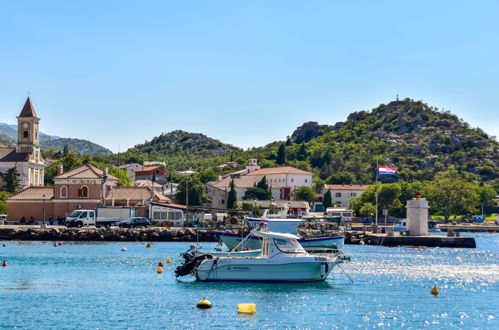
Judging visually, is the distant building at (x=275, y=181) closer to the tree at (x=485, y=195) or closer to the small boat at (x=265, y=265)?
the tree at (x=485, y=195)

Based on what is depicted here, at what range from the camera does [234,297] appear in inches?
1556

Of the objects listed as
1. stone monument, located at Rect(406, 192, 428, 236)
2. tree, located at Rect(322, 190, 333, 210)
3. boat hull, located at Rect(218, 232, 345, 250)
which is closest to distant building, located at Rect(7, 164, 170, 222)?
stone monument, located at Rect(406, 192, 428, 236)

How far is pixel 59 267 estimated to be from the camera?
54.3m

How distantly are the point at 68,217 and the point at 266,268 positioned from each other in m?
58.1

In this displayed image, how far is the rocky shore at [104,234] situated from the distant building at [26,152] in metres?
50.8

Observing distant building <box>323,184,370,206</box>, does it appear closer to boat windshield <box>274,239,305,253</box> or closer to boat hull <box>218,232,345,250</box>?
boat hull <box>218,232,345,250</box>

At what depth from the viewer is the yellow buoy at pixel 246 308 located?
34841 millimetres

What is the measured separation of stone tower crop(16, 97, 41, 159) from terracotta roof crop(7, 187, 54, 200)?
3595cm

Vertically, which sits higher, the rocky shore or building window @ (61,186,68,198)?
building window @ (61,186,68,198)

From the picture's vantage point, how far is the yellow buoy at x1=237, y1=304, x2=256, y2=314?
114 feet

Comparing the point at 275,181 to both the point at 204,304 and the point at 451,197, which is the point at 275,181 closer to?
the point at 451,197

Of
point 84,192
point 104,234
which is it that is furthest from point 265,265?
point 84,192

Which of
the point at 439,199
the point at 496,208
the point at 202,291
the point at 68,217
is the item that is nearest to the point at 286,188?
the point at 439,199

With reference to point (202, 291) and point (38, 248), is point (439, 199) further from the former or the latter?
point (202, 291)
